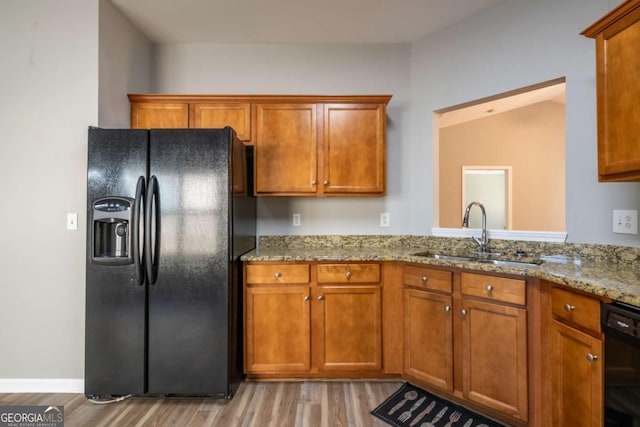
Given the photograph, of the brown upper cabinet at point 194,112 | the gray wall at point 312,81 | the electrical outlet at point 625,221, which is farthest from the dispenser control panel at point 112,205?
the electrical outlet at point 625,221

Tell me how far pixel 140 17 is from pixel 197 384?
8.96ft

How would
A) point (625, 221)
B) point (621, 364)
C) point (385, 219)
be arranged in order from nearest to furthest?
point (621, 364)
point (625, 221)
point (385, 219)

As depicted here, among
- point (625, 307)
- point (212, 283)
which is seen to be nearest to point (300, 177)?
point (212, 283)

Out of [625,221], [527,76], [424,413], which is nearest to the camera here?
[625,221]

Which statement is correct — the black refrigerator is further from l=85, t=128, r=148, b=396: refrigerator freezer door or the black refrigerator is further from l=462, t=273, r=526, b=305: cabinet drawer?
l=462, t=273, r=526, b=305: cabinet drawer

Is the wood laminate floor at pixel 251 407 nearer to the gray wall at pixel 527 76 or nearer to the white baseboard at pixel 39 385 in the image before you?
the white baseboard at pixel 39 385

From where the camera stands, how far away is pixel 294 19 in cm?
237

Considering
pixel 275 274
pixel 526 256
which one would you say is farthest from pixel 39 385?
pixel 526 256

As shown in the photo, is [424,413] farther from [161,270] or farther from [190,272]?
[161,270]

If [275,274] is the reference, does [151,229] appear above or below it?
above

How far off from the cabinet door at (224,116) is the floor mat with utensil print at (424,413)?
83.1 inches

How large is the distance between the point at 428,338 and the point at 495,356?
0.40 m

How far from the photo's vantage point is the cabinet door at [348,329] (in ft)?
7.01

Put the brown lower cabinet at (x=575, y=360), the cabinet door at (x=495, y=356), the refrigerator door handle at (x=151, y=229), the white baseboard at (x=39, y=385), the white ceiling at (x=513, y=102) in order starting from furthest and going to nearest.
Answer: the white ceiling at (x=513, y=102) < the white baseboard at (x=39, y=385) < the refrigerator door handle at (x=151, y=229) < the cabinet door at (x=495, y=356) < the brown lower cabinet at (x=575, y=360)
